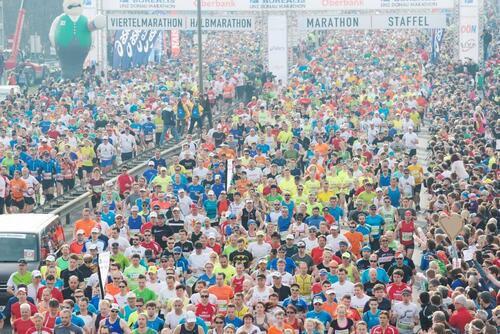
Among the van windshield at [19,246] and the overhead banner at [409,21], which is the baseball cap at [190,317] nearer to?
the van windshield at [19,246]

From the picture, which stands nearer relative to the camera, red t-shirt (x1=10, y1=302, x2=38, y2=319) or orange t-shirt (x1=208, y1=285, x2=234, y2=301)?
red t-shirt (x1=10, y1=302, x2=38, y2=319)

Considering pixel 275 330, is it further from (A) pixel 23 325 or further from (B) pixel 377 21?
(B) pixel 377 21

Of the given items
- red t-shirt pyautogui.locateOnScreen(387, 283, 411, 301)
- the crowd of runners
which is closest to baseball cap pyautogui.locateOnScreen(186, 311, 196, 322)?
the crowd of runners

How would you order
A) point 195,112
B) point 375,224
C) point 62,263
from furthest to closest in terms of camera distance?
point 195,112, point 375,224, point 62,263

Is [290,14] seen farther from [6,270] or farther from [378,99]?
[6,270]

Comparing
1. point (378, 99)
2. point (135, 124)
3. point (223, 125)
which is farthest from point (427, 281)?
point (378, 99)

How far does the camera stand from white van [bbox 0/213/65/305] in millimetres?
23828

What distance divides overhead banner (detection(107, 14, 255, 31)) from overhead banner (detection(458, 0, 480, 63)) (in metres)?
6.97

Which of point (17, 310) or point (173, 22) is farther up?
point (173, 22)

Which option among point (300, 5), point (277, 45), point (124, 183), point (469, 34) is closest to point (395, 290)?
point (124, 183)

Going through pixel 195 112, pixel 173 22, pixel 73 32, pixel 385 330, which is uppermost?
pixel 173 22

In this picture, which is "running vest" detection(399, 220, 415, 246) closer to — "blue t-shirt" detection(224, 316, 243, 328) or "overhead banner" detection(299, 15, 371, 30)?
"blue t-shirt" detection(224, 316, 243, 328)

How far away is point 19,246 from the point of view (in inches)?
954

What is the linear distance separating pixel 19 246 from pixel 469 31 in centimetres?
3497
